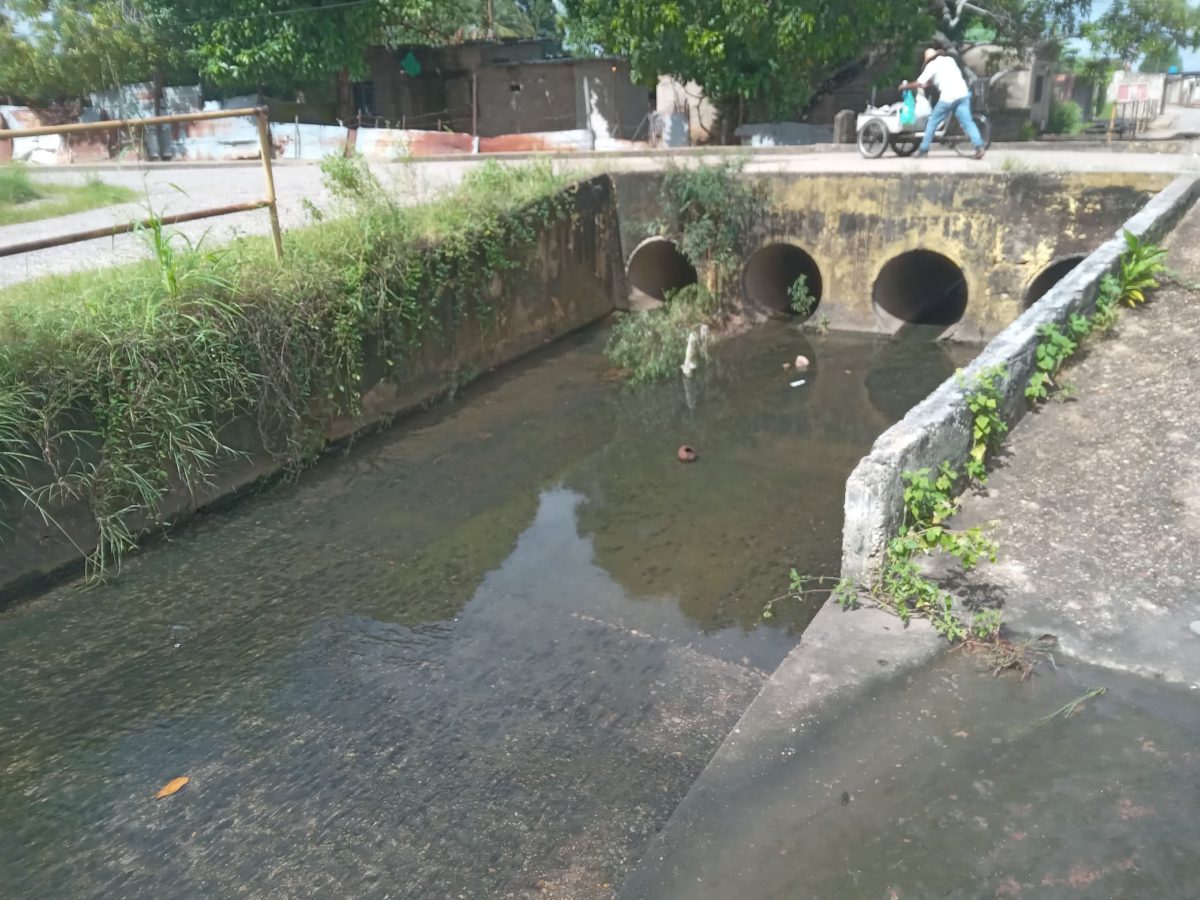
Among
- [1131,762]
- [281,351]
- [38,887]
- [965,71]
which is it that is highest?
[965,71]

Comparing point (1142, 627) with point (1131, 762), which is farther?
point (1142, 627)

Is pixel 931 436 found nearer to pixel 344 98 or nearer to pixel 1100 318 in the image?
pixel 1100 318

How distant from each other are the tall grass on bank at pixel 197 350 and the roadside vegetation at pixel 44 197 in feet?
11.7

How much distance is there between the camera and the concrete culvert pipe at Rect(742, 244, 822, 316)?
11617 mm

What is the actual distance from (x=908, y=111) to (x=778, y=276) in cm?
262

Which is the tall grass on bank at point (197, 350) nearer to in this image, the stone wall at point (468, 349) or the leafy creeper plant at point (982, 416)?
the stone wall at point (468, 349)

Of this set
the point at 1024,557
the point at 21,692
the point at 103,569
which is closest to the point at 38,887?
the point at 21,692

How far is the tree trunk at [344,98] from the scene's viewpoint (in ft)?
70.5

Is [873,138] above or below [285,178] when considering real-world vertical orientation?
above

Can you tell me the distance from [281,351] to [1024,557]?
516 centimetres

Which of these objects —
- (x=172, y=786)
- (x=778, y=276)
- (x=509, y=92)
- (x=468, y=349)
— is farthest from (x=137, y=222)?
(x=509, y=92)

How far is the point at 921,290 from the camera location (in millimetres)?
11945

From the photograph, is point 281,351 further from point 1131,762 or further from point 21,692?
point 1131,762

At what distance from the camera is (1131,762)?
290 centimetres
